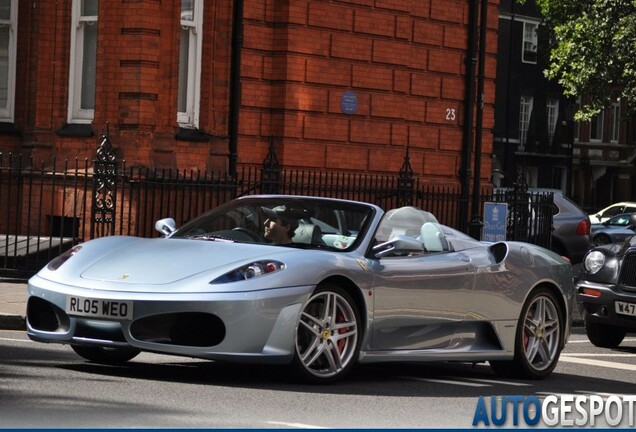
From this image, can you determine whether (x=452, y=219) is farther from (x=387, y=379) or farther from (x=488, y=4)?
(x=387, y=379)

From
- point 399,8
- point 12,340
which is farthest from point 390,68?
point 12,340

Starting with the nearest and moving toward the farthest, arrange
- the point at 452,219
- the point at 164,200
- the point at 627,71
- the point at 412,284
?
the point at 412,284 < the point at 164,200 < the point at 452,219 < the point at 627,71

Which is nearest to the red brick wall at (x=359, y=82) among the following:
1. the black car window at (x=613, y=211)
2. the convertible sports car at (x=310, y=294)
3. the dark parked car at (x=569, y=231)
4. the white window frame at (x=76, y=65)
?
the dark parked car at (x=569, y=231)

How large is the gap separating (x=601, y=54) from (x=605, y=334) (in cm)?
3571

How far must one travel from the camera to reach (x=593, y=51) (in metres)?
50.2

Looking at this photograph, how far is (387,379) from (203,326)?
6.09 feet

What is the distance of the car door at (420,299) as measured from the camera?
33.7ft

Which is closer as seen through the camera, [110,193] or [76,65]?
[110,193]

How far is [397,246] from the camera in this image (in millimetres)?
10367

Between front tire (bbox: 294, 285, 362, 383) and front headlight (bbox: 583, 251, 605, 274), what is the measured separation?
5.92 metres

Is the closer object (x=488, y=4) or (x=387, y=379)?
(x=387, y=379)

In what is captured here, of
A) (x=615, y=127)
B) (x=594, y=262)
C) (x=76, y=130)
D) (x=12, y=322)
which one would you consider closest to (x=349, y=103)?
(x=76, y=130)

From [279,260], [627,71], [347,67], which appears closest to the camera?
[279,260]

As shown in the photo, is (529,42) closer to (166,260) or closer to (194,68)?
(194,68)
